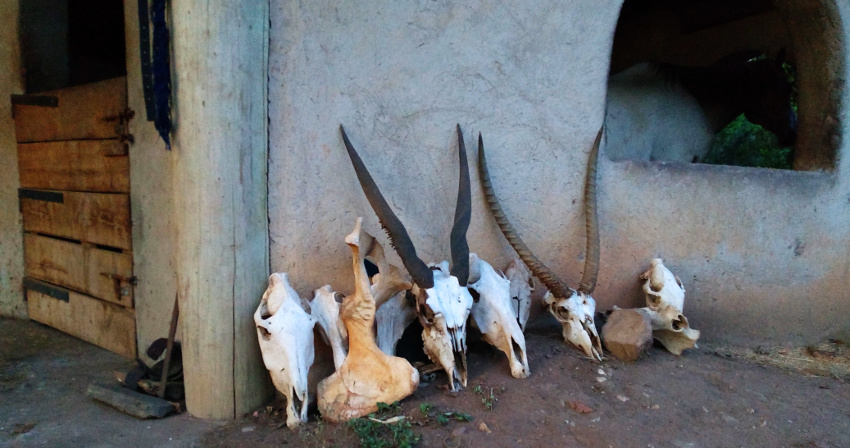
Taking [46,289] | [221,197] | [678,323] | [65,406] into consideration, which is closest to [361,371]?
[221,197]

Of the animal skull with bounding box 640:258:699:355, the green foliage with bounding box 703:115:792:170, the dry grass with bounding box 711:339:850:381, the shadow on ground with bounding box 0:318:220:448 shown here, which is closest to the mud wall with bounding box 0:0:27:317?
the shadow on ground with bounding box 0:318:220:448

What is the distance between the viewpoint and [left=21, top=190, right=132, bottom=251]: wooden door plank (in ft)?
9.50

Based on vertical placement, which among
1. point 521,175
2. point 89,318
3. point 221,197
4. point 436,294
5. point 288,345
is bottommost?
point 89,318

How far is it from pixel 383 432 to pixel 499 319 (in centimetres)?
83

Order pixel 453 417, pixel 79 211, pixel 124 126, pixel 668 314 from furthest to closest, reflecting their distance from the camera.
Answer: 1. pixel 79 211
2. pixel 668 314
3. pixel 124 126
4. pixel 453 417

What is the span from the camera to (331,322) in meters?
2.40

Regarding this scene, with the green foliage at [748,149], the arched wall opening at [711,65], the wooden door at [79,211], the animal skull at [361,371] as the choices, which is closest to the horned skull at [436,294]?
the animal skull at [361,371]

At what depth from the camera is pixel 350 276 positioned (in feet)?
8.70

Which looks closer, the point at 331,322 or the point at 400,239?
the point at 400,239

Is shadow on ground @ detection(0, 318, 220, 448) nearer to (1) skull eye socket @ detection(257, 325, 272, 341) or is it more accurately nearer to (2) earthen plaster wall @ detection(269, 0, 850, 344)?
(1) skull eye socket @ detection(257, 325, 272, 341)

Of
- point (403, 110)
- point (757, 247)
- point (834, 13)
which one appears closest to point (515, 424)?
point (403, 110)

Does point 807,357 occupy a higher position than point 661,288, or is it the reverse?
point 661,288

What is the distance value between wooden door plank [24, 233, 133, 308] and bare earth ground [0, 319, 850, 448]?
0.39 metres

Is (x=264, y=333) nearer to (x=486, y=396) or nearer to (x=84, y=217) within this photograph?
(x=486, y=396)
